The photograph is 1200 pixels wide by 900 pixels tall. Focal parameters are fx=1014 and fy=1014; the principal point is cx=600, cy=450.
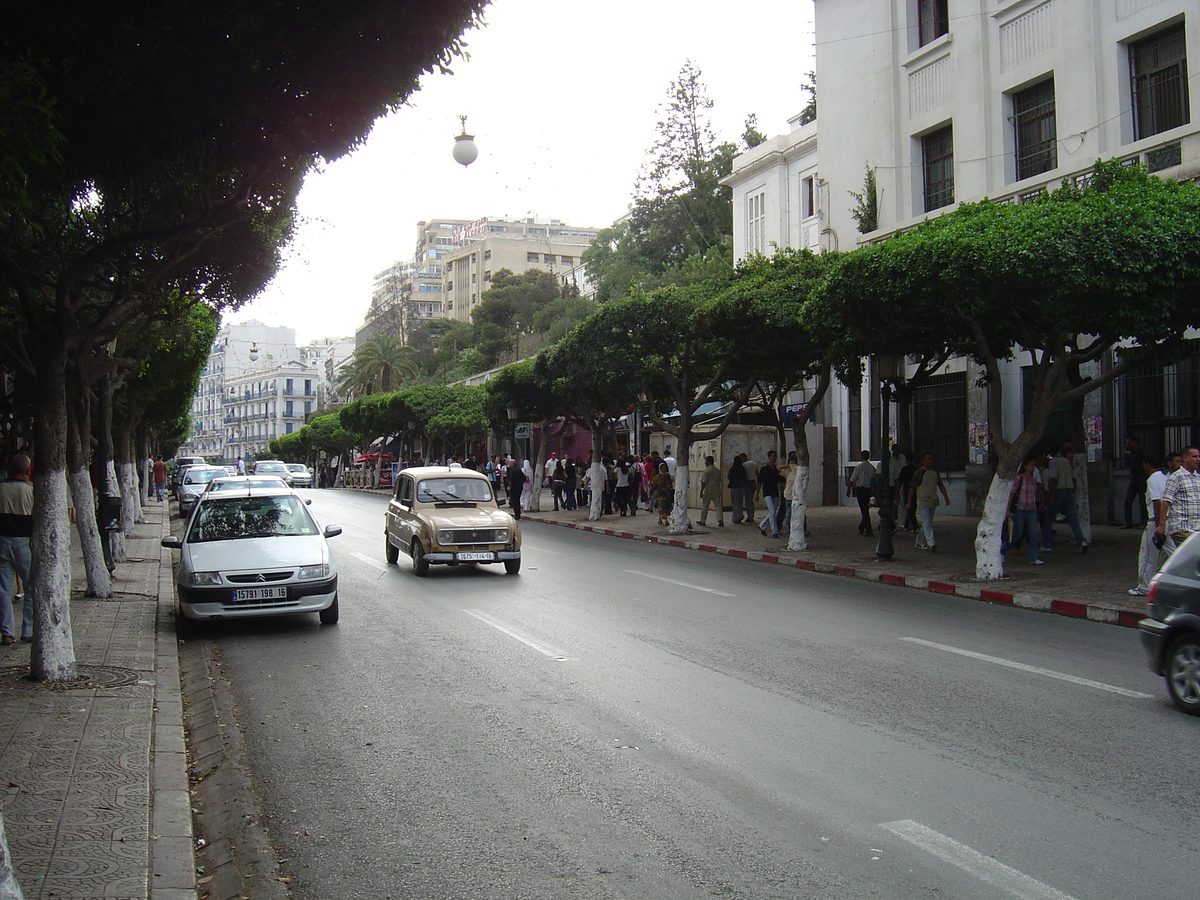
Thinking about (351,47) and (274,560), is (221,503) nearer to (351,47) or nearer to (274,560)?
(274,560)

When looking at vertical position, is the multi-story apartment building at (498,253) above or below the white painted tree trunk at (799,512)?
above

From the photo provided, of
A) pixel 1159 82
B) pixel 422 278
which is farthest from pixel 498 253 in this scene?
pixel 1159 82

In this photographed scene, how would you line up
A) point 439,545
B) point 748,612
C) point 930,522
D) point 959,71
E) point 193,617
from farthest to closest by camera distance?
point 959,71 → point 930,522 → point 439,545 → point 748,612 → point 193,617

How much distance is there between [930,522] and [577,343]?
11622mm

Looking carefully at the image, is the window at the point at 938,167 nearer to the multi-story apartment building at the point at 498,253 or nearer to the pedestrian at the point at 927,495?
the pedestrian at the point at 927,495

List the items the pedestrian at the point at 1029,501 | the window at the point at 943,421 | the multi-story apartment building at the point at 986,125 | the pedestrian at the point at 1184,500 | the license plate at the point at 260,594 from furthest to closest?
1. the window at the point at 943,421
2. the multi-story apartment building at the point at 986,125
3. the pedestrian at the point at 1029,501
4. the license plate at the point at 260,594
5. the pedestrian at the point at 1184,500

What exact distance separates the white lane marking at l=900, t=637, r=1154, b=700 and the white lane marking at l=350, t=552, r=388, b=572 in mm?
9772

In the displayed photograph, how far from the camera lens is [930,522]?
18578 millimetres

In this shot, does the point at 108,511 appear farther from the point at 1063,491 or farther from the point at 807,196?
the point at 807,196

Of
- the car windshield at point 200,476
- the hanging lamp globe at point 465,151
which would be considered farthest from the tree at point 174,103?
the car windshield at point 200,476

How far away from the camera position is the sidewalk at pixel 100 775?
444 cm

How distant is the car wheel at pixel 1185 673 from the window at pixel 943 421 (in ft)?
60.5

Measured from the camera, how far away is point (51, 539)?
863cm

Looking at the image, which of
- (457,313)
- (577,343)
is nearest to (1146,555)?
(577,343)
